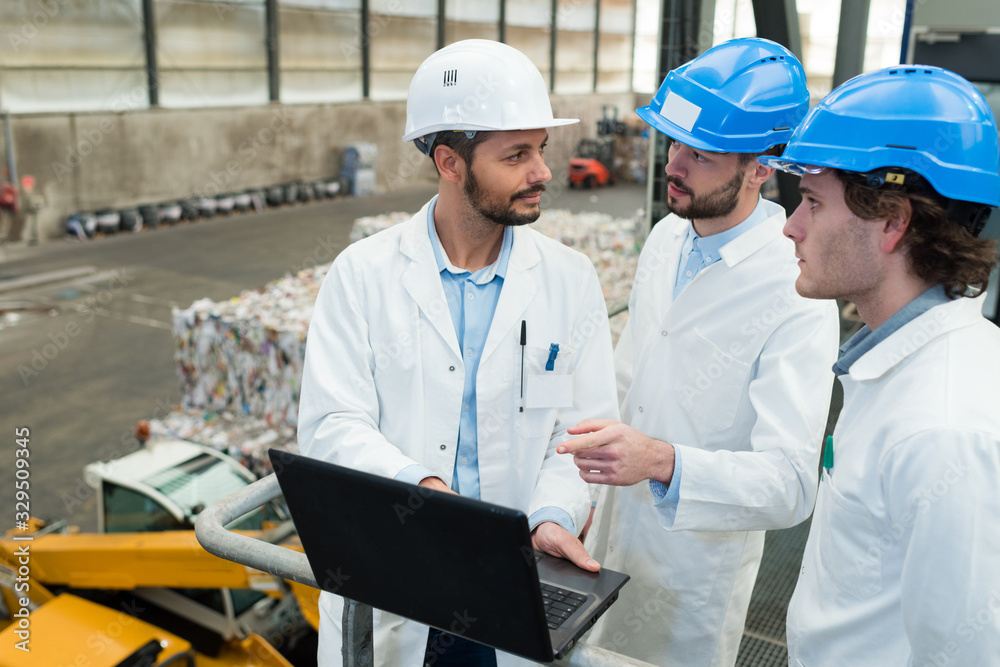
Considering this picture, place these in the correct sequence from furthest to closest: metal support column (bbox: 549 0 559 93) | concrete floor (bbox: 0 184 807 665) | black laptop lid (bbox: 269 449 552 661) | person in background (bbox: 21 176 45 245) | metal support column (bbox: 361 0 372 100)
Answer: metal support column (bbox: 549 0 559 93), metal support column (bbox: 361 0 372 100), person in background (bbox: 21 176 45 245), concrete floor (bbox: 0 184 807 665), black laptop lid (bbox: 269 449 552 661)

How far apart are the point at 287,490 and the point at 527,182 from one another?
96cm

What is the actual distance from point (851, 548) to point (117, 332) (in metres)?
9.90

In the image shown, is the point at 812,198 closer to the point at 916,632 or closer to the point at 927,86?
the point at 927,86

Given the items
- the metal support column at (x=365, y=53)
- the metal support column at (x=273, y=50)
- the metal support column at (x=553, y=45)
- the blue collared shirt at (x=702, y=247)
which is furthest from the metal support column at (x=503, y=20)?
the blue collared shirt at (x=702, y=247)

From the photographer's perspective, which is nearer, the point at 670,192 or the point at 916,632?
the point at 916,632

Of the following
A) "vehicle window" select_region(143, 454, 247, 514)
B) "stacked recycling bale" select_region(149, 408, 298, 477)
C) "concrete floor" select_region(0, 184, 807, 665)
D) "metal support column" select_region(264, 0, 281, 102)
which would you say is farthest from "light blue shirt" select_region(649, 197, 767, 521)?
"metal support column" select_region(264, 0, 281, 102)

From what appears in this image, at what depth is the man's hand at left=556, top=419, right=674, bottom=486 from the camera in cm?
169

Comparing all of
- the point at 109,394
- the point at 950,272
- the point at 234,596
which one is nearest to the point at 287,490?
the point at 950,272

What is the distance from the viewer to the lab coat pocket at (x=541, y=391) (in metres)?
1.94

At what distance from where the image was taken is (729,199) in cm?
206

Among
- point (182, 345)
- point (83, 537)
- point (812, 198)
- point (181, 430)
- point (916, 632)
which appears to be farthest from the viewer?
point (182, 345)

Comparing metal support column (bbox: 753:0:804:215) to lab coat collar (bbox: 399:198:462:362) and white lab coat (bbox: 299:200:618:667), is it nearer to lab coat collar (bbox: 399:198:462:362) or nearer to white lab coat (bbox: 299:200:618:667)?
white lab coat (bbox: 299:200:618:667)

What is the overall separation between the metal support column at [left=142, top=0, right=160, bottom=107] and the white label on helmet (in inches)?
608

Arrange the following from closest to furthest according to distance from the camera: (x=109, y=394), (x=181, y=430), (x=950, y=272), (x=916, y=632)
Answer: (x=916, y=632), (x=950, y=272), (x=181, y=430), (x=109, y=394)
